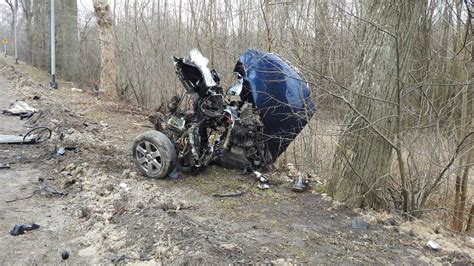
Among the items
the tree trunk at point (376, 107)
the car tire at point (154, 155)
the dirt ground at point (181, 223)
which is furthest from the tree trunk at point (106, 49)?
the tree trunk at point (376, 107)

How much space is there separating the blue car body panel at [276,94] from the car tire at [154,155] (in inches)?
55.5

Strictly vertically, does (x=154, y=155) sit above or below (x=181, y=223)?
above

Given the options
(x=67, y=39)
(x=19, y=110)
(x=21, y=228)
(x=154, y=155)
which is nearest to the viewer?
(x=21, y=228)

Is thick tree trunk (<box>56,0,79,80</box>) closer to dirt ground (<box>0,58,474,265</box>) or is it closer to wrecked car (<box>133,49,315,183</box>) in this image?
dirt ground (<box>0,58,474,265</box>)

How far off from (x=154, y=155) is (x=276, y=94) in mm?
1906

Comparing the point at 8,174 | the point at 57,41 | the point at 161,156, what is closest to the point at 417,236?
the point at 161,156

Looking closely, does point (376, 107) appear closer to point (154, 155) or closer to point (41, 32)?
point (154, 155)

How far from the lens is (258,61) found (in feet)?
20.6

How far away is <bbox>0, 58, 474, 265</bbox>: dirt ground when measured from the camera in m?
3.79

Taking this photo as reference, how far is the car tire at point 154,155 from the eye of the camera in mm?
5676

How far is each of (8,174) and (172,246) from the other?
3.87 metres

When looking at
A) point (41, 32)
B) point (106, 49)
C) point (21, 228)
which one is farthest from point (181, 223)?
point (41, 32)

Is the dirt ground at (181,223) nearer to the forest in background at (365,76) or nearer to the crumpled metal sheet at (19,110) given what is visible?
the forest in background at (365,76)

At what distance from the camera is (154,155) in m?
5.80
